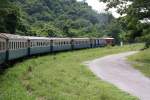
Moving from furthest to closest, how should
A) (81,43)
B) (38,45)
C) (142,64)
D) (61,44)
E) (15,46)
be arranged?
(81,43) < (61,44) < (38,45) < (142,64) < (15,46)

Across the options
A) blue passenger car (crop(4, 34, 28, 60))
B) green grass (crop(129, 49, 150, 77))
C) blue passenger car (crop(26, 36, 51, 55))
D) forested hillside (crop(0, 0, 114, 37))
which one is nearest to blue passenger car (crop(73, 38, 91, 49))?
forested hillside (crop(0, 0, 114, 37))

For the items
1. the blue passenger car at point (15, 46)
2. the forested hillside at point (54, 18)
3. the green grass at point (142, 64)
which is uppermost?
the forested hillside at point (54, 18)

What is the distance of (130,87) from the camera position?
70.7 ft

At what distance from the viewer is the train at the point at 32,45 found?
95.9 feet

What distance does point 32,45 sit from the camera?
43594mm

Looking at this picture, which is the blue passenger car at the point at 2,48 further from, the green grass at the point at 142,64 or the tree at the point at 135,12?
the tree at the point at 135,12

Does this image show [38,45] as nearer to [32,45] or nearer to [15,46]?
[32,45]

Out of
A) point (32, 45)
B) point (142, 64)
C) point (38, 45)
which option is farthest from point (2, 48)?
point (38, 45)

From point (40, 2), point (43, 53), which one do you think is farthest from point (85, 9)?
point (43, 53)

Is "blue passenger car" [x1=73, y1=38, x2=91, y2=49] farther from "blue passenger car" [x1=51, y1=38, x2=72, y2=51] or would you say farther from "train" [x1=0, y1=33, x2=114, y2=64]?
"blue passenger car" [x1=51, y1=38, x2=72, y2=51]

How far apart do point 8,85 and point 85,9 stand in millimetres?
144150

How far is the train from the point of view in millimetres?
29234

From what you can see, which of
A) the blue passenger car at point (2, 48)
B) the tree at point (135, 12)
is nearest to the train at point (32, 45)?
the blue passenger car at point (2, 48)

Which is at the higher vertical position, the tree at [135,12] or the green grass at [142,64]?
the tree at [135,12]
